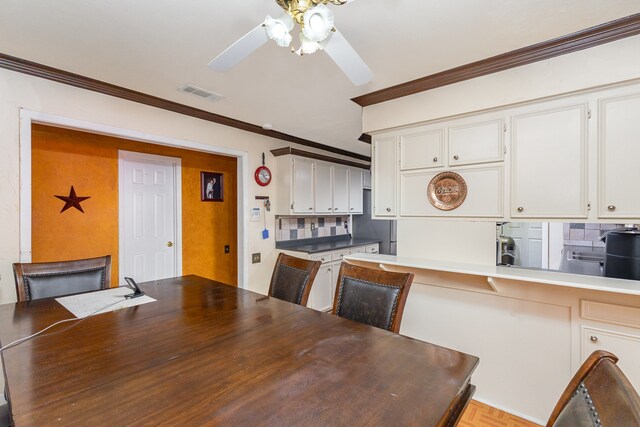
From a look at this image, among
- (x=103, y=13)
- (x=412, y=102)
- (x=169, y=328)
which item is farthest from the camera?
(x=412, y=102)

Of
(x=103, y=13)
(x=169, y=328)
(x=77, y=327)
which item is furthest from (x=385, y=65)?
(x=77, y=327)

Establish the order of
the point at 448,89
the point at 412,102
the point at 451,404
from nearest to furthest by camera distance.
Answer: the point at 451,404, the point at 448,89, the point at 412,102

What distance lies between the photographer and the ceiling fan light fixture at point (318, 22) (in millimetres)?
1075

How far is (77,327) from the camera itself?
50.7 inches

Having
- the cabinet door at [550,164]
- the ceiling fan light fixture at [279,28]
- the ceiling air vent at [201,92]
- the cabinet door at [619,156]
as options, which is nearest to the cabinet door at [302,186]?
the ceiling air vent at [201,92]

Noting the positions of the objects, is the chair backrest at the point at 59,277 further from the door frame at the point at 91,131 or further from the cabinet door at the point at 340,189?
the cabinet door at the point at 340,189

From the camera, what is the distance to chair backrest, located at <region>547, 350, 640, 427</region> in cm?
54

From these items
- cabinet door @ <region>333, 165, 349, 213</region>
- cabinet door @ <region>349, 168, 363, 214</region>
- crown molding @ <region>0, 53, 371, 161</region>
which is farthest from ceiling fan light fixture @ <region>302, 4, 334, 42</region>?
cabinet door @ <region>349, 168, 363, 214</region>

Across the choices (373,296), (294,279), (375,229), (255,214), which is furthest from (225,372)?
(375,229)

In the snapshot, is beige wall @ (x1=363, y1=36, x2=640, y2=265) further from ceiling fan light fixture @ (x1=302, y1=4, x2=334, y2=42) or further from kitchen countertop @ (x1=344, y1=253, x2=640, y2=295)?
ceiling fan light fixture @ (x1=302, y1=4, x2=334, y2=42)

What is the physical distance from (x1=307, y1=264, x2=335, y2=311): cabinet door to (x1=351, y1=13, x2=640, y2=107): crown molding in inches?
87.6

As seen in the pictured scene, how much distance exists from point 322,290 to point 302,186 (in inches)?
53.9

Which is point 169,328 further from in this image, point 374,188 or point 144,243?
point 144,243

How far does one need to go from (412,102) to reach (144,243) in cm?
315
